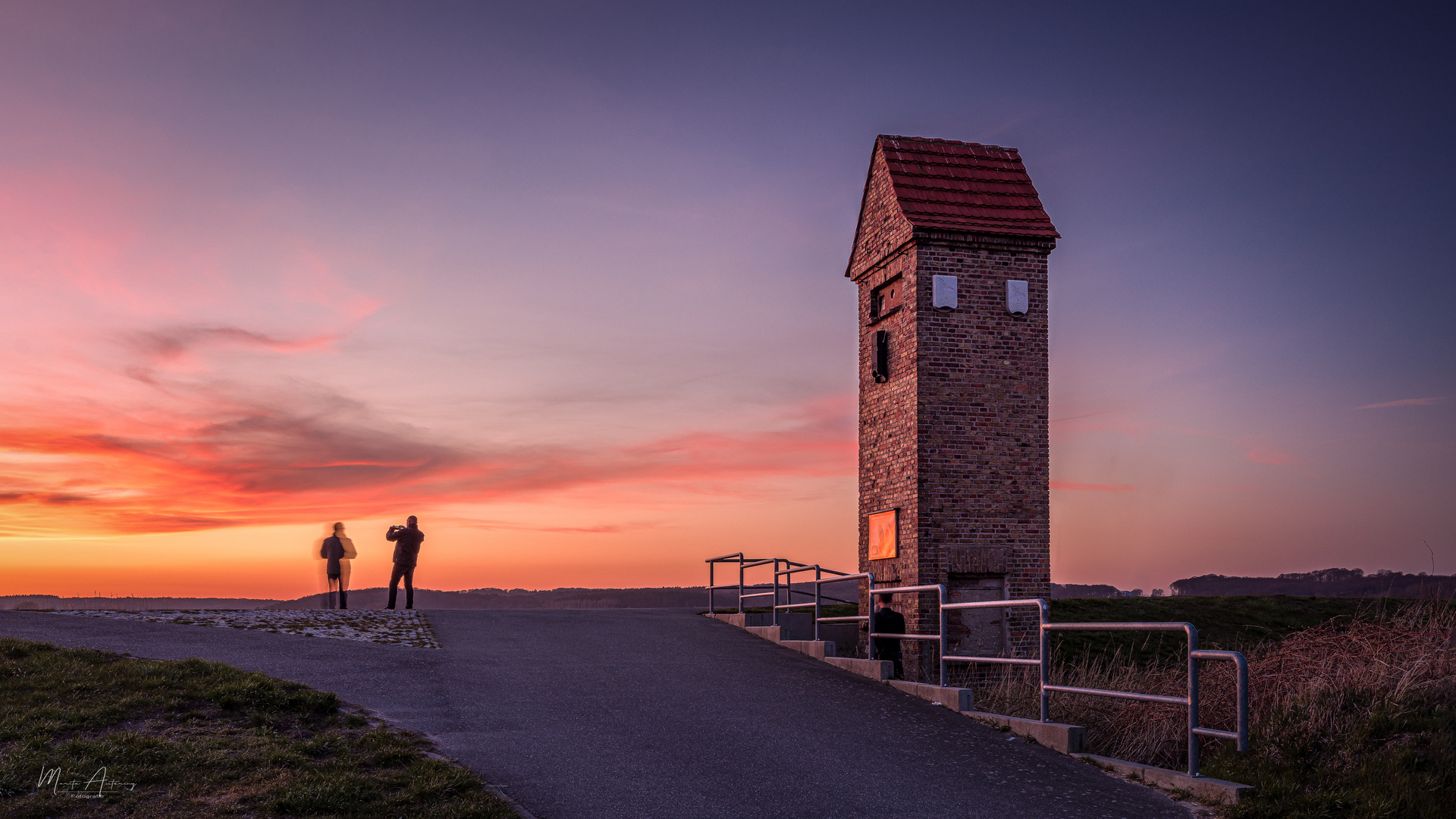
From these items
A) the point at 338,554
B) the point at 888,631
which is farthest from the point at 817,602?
the point at 338,554

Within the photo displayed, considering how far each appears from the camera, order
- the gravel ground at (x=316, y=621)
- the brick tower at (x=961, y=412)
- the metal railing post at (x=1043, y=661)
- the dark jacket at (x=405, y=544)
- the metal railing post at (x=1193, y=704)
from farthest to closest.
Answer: the dark jacket at (x=405, y=544) < the brick tower at (x=961, y=412) < the gravel ground at (x=316, y=621) < the metal railing post at (x=1043, y=661) < the metal railing post at (x=1193, y=704)

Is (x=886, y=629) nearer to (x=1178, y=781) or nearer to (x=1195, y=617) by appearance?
(x=1178, y=781)

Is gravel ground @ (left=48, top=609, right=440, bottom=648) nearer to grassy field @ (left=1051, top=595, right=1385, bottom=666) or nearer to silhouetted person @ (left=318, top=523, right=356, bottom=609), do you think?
silhouetted person @ (left=318, top=523, right=356, bottom=609)

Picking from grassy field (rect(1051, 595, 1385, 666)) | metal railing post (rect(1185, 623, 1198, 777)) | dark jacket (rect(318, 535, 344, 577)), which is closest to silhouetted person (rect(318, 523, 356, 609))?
dark jacket (rect(318, 535, 344, 577))

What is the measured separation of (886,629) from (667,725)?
586 cm

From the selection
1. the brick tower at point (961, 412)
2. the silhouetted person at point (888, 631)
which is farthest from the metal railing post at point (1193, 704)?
the brick tower at point (961, 412)

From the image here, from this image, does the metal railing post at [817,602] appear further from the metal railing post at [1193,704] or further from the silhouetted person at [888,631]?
the metal railing post at [1193,704]

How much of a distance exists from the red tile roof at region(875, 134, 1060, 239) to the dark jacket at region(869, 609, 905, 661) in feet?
21.3

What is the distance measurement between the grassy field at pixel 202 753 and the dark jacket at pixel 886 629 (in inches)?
314

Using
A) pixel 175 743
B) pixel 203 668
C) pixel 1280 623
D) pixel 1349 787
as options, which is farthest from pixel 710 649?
pixel 1280 623

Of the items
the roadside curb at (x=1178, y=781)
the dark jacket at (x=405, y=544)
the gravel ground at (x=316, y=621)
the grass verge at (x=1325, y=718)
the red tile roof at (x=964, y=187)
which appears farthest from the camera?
the dark jacket at (x=405, y=544)

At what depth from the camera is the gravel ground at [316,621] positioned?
15.4 meters

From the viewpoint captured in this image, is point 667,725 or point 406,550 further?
point 406,550

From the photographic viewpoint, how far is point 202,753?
8.45 metres
